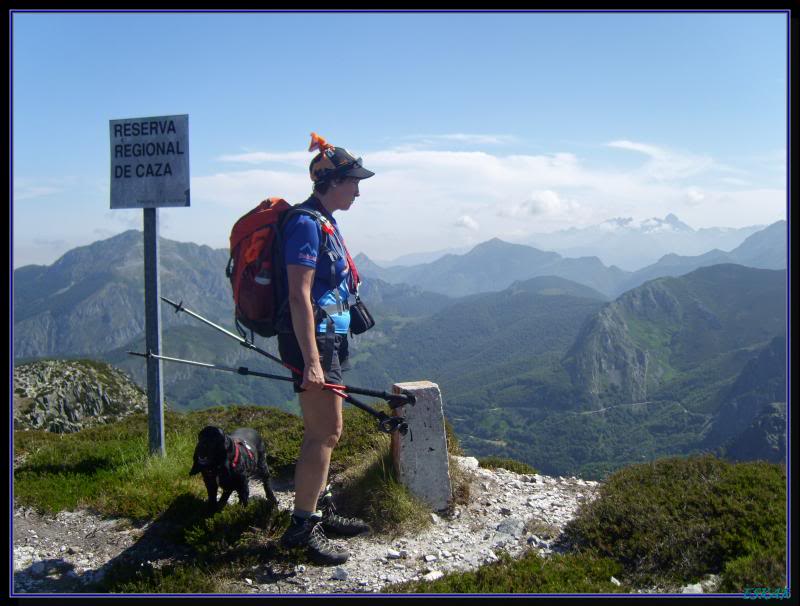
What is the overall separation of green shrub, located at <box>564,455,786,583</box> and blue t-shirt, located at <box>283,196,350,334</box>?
317cm

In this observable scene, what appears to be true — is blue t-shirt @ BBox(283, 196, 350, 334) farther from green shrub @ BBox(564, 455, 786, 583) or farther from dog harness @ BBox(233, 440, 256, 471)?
green shrub @ BBox(564, 455, 786, 583)

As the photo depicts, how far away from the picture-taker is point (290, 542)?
17.0 ft

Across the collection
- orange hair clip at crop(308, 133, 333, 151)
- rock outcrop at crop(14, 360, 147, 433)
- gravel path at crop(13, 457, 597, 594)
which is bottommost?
rock outcrop at crop(14, 360, 147, 433)

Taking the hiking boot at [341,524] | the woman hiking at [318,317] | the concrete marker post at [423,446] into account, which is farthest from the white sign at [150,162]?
the hiking boot at [341,524]

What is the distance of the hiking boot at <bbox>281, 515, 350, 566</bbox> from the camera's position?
16.9ft

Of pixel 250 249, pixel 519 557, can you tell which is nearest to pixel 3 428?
pixel 250 249

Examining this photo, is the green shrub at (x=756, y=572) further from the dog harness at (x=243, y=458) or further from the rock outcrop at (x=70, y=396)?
the rock outcrop at (x=70, y=396)

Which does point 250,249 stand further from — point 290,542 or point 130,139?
point 130,139

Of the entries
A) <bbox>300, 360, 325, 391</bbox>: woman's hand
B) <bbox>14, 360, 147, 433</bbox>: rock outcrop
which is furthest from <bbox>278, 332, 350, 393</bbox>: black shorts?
<bbox>14, 360, 147, 433</bbox>: rock outcrop

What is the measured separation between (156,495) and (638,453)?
169m

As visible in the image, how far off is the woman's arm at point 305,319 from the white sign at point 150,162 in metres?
3.04

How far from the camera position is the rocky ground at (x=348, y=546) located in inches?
198

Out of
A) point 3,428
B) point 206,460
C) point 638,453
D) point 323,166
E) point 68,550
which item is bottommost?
point 638,453

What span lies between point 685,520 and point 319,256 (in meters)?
4.14
